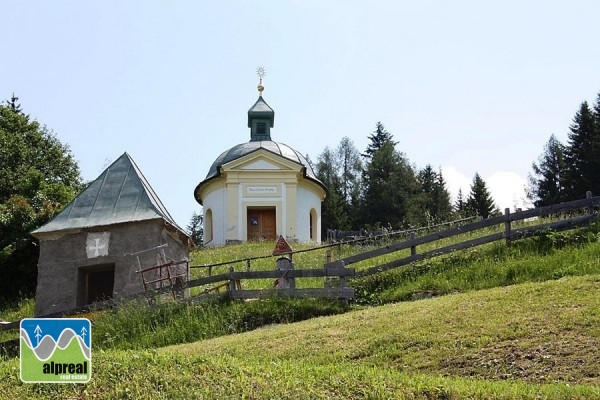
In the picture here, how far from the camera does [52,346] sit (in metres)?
6.14

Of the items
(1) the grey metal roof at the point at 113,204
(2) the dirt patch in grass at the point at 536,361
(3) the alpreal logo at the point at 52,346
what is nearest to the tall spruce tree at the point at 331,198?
(1) the grey metal roof at the point at 113,204

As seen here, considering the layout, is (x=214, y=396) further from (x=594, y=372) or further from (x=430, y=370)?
(x=594, y=372)

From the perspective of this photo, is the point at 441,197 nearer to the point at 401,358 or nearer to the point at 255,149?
the point at 255,149

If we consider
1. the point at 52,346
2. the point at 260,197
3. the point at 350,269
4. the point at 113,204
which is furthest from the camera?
the point at 260,197

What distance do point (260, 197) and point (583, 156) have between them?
1974 cm

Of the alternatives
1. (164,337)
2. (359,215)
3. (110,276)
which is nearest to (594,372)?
(164,337)

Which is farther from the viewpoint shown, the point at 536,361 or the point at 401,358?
the point at 401,358

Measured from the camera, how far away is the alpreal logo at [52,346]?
20.1ft

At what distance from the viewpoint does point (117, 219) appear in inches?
837

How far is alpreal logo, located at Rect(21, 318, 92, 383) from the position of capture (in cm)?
611

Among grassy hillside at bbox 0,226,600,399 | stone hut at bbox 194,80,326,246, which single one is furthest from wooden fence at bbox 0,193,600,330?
stone hut at bbox 194,80,326,246

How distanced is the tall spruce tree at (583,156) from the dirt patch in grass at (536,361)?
116ft

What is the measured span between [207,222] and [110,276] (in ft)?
59.7

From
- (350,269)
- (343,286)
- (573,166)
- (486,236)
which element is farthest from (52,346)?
(573,166)
